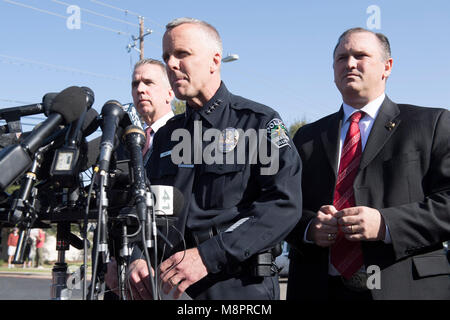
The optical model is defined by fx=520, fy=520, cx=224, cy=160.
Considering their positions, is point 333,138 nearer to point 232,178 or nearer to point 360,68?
point 360,68

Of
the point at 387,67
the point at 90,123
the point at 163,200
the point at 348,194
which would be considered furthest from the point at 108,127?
the point at 387,67

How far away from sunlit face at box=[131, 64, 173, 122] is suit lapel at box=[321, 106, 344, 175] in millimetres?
1864

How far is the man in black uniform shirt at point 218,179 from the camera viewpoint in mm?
2447

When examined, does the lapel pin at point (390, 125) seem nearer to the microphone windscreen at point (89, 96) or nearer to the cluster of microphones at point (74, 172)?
the cluster of microphones at point (74, 172)

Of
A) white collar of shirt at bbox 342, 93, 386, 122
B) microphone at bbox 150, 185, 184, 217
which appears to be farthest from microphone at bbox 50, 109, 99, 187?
white collar of shirt at bbox 342, 93, 386, 122

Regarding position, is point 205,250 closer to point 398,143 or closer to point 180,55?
point 180,55

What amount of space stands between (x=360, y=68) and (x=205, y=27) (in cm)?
97

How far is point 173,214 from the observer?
2.43 meters

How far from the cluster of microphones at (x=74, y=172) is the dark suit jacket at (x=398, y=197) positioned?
103 cm

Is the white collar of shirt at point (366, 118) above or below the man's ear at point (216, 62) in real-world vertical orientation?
below

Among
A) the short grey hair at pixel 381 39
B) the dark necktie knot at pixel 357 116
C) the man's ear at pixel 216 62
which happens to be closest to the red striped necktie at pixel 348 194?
the dark necktie knot at pixel 357 116

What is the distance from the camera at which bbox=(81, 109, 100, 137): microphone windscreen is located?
2.33m

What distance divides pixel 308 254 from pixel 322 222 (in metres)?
0.35


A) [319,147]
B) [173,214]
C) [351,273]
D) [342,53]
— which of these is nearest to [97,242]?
[173,214]
